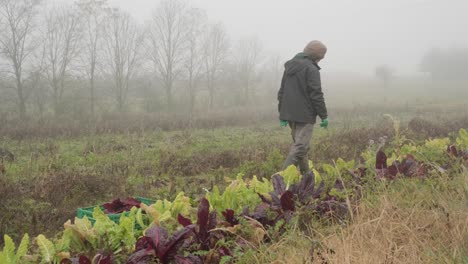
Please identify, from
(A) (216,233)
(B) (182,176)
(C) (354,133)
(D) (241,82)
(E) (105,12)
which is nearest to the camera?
(A) (216,233)

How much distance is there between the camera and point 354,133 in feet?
38.6

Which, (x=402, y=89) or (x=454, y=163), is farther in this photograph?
(x=402, y=89)

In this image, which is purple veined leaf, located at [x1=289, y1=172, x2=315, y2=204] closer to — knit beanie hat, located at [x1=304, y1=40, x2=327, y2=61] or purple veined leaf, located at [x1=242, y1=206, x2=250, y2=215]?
purple veined leaf, located at [x1=242, y1=206, x2=250, y2=215]

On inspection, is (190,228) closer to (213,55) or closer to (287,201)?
(287,201)

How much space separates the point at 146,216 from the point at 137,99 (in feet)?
107

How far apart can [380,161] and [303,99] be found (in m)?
1.91

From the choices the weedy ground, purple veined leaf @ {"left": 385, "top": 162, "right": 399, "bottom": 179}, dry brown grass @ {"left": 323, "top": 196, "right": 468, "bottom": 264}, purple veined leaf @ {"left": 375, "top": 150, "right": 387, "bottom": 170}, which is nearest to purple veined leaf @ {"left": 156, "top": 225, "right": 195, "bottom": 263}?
the weedy ground

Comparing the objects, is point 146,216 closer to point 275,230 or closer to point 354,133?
point 275,230

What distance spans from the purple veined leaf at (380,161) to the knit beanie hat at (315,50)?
2.18m

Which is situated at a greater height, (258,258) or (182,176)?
(258,258)

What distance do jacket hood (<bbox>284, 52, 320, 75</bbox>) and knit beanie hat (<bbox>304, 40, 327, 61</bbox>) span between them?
62 millimetres

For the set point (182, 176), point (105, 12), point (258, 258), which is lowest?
point (182, 176)

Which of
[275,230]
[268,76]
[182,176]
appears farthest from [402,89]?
[275,230]

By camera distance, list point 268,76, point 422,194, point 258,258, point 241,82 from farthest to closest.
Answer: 1. point 268,76
2. point 241,82
3. point 422,194
4. point 258,258
